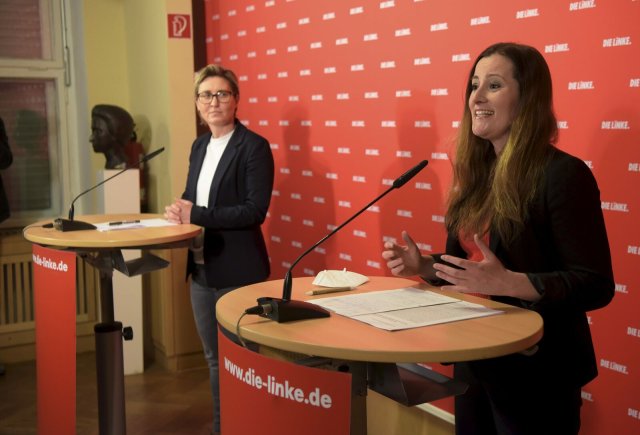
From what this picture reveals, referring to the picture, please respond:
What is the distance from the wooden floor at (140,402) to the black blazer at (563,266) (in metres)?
2.25

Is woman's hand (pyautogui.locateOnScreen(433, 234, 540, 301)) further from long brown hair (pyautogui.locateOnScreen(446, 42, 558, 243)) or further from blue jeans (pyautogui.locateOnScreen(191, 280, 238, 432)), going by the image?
blue jeans (pyautogui.locateOnScreen(191, 280, 238, 432))

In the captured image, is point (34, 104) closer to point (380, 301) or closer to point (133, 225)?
point (133, 225)

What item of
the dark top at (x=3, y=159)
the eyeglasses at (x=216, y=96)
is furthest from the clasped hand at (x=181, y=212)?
the dark top at (x=3, y=159)

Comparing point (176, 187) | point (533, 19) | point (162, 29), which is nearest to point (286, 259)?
point (176, 187)

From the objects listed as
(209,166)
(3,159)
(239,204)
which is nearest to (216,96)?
(209,166)

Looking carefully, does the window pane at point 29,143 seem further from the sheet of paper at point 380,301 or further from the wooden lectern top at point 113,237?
the sheet of paper at point 380,301

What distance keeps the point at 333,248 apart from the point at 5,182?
2.59 m

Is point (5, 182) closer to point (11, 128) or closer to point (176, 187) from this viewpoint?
point (11, 128)

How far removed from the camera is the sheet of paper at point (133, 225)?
9.55 feet

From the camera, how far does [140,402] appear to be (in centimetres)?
396

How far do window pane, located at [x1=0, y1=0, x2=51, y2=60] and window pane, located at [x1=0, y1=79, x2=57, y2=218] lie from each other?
182 millimetres

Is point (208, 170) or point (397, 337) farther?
point (208, 170)

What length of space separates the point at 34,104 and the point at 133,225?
236cm

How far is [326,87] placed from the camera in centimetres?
348
